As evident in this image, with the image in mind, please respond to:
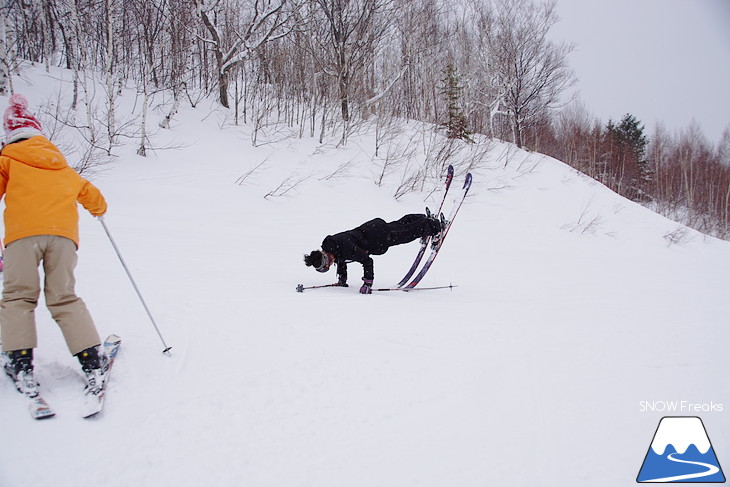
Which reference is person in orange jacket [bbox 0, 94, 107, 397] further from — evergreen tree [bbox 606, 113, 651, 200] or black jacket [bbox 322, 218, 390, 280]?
evergreen tree [bbox 606, 113, 651, 200]

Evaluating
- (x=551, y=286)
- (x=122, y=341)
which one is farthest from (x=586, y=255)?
(x=122, y=341)

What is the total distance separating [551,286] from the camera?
6508 millimetres

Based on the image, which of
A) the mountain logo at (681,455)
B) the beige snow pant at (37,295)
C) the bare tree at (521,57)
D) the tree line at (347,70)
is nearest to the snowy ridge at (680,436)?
the mountain logo at (681,455)

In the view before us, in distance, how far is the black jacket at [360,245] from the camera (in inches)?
197

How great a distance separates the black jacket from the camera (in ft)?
16.4

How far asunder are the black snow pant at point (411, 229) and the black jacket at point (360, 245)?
0.10m

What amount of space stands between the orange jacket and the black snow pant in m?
3.54

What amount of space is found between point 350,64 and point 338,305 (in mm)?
12986

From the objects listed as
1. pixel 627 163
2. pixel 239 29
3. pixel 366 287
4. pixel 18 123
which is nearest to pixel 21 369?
pixel 18 123

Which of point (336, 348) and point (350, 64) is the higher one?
point (350, 64)

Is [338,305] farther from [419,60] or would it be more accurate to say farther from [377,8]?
[419,60]

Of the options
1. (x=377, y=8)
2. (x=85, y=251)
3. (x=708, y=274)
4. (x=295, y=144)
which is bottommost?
(x=708, y=274)

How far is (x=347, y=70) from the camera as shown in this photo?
14789mm

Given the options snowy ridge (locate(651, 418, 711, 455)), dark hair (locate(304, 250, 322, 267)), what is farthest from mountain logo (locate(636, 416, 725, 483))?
dark hair (locate(304, 250, 322, 267))
